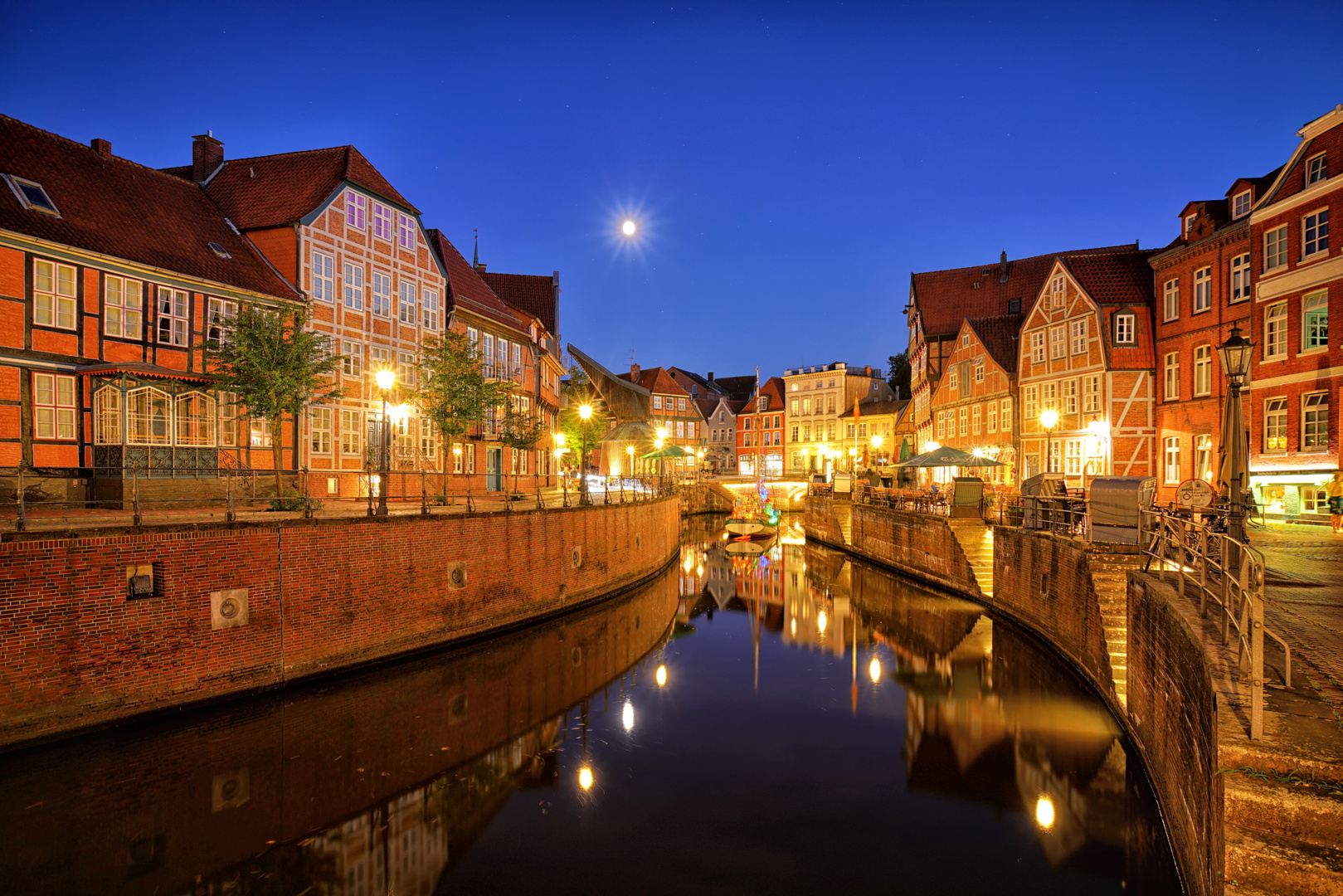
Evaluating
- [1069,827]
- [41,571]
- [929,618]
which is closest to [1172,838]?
[1069,827]

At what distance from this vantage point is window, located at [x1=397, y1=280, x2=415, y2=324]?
28.7m

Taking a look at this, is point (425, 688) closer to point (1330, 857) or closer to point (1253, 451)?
point (1330, 857)

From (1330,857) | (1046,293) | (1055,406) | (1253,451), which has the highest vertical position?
(1046,293)

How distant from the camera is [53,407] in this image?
17.9 m

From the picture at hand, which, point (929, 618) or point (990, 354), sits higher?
point (990, 354)

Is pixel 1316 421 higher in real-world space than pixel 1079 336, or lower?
lower

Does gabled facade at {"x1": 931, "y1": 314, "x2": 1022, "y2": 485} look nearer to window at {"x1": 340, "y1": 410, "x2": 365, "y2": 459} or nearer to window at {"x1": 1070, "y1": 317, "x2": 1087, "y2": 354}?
window at {"x1": 1070, "y1": 317, "x2": 1087, "y2": 354}

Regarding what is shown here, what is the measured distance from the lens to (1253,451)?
A: 76.7 ft

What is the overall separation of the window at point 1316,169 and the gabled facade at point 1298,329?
2cm

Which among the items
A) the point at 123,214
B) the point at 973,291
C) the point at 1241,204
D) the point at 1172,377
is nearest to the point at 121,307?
the point at 123,214

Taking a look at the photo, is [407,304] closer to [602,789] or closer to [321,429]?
[321,429]

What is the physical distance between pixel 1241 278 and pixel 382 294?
31237 mm

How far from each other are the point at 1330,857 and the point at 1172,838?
199 inches

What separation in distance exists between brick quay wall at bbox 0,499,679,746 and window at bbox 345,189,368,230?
1467 cm
